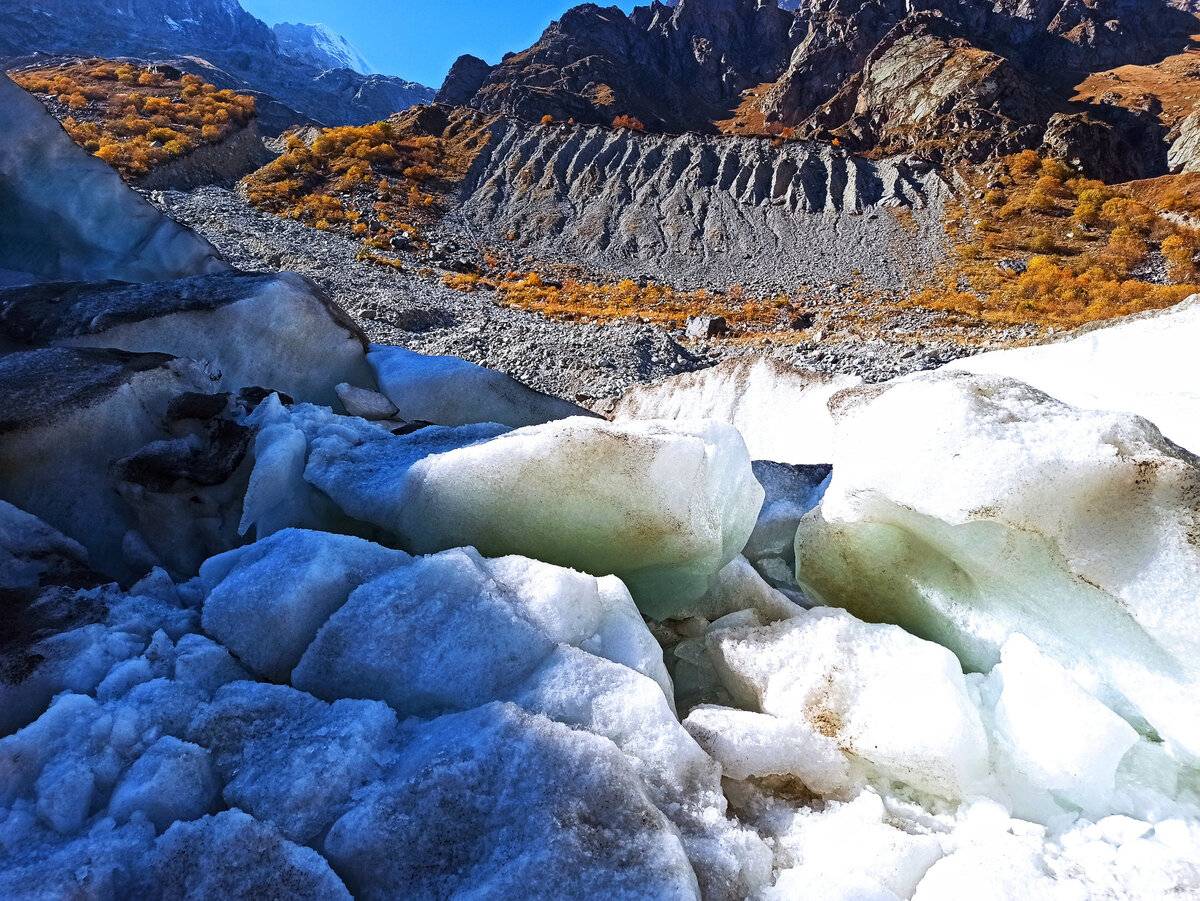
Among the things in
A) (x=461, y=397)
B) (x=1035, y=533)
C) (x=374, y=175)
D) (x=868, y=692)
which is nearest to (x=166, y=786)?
(x=868, y=692)

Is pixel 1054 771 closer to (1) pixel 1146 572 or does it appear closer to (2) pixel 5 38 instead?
(1) pixel 1146 572

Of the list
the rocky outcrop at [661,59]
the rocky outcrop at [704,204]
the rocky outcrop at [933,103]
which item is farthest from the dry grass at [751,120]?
the rocky outcrop at [704,204]

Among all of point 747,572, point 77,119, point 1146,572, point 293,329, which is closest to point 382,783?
point 747,572

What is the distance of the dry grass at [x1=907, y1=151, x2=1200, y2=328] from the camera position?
25641 millimetres

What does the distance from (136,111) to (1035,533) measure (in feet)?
184

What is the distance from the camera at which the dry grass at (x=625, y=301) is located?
2416 centimetres

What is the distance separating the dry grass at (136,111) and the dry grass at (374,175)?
415cm

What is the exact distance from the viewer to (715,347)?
17406 mm

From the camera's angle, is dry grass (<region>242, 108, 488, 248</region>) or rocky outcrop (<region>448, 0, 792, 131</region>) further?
rocky outcrop (<region>448, 0, 792, 131</region>)

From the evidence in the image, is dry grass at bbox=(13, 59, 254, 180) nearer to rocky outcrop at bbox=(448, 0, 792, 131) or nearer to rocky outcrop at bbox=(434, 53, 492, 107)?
rocky outcrop at bbox=(448, 0, 792, 131)

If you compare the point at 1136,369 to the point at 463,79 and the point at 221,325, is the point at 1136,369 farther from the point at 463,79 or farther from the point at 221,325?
the point at 463,79

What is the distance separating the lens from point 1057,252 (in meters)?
33.6

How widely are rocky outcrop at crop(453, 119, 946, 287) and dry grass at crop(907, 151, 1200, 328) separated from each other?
2857 mm

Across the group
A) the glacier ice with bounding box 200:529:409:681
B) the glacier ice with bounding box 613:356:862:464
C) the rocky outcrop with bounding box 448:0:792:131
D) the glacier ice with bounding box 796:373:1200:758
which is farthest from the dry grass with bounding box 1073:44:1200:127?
the glacier ice with bounding box 200:529:409:681
